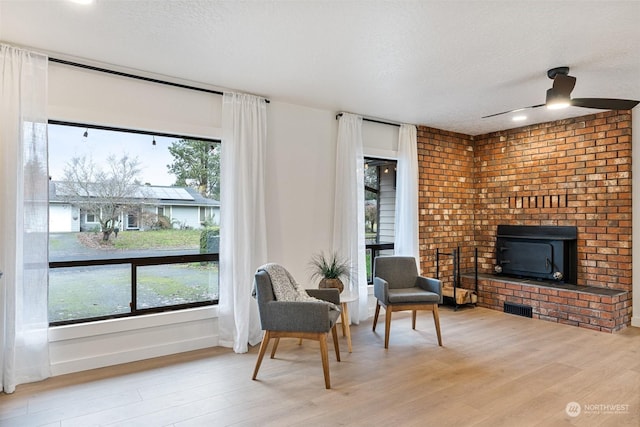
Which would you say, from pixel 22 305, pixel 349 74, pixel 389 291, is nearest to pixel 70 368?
pixel 22 305

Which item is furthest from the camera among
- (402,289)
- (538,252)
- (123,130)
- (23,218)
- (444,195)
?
(444,195)

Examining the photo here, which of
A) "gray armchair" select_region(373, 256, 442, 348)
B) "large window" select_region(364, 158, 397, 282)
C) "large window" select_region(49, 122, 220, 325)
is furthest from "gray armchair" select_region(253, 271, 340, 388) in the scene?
"large window" select_region(364, 158, 397, 282)

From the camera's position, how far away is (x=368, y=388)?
9.34ft

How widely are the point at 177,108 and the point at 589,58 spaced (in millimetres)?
3591

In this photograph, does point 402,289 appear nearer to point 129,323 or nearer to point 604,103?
point 604,103

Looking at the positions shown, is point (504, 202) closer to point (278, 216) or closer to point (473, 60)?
point (473, 60)

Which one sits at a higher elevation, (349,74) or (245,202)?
(349,74)

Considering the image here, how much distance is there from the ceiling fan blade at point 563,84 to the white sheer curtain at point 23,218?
13.7 feet

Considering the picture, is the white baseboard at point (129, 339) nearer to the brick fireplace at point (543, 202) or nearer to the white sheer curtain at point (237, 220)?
the white sheer curtain at point (237, 220)

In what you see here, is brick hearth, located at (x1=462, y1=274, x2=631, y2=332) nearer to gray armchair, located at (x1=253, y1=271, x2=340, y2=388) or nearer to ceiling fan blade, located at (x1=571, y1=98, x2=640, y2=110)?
ceiling fan blade, located at (x1=571, y1=98, x2=640, y2=110)

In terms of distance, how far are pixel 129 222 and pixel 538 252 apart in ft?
Answer: 16.4

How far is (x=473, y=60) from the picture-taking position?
10.3ft

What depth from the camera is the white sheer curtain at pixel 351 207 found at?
4570mm

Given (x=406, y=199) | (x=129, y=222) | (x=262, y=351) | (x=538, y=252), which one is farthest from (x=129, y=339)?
(x=538, y=252)
